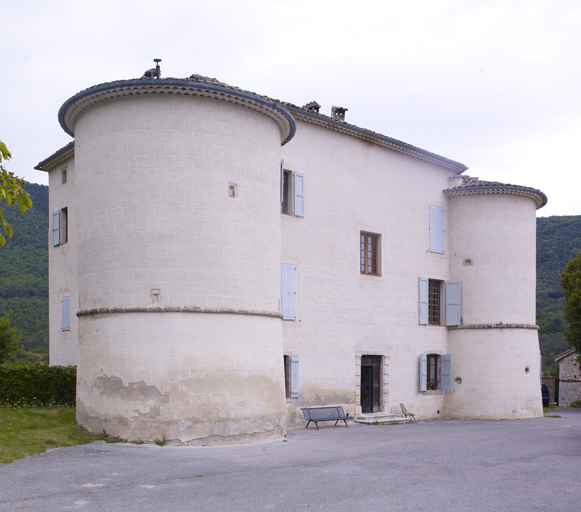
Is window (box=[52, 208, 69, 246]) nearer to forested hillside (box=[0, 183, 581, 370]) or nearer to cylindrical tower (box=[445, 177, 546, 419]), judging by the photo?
cylindrical tower (box=[445, 177, 546, 419])

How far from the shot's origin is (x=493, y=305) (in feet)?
76.0

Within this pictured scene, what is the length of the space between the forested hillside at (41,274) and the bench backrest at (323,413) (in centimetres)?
3464

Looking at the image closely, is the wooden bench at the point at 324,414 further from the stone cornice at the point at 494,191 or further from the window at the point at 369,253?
the stone cornice at the point at 494,191

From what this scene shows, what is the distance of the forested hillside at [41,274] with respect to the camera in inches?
1923

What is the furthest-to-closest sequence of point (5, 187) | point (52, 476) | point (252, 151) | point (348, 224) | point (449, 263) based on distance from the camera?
point (449, 263)
point (348, 224)
point (252, 151)
point (52, 476)
point (5, 187)

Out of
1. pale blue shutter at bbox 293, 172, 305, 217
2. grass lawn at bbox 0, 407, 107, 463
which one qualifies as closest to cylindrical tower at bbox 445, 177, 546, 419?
pale blue shutter at bbox 293, 172, 305, 217

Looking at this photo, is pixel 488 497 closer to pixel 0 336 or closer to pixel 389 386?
pixel 389 386

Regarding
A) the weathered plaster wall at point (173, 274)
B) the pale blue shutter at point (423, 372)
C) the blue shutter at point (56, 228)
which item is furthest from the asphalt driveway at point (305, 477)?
the blue shutter at point (56, 228)

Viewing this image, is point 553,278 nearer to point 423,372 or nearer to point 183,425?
point 423,372

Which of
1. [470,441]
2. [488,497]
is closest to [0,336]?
[470,441]

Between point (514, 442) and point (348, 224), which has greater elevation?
point (348, 224)

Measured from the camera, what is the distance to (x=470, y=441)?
50.0ft

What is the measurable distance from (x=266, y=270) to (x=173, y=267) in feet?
7.26

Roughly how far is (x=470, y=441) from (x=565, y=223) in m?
48.5
